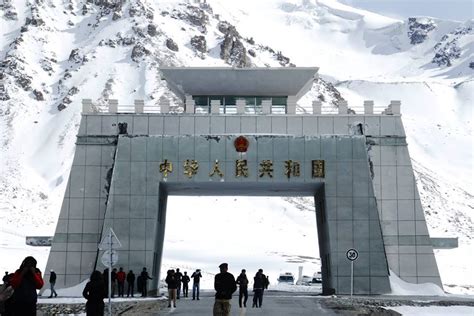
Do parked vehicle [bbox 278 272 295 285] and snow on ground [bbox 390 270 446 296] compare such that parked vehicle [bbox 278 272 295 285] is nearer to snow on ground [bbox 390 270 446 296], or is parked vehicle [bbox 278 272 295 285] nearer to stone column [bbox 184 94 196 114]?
stone column [bbox 184 94 196 114]

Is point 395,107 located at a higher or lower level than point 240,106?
higher

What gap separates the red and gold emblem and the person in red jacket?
29.3 metres

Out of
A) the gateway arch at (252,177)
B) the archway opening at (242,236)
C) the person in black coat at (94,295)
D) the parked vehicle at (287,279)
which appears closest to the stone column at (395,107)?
the gateway arch at (252,177)

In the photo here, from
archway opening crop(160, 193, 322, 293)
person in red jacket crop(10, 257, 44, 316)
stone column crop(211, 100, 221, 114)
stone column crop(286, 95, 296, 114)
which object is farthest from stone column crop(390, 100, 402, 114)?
archway opening crop(160, 193, 322, 293)

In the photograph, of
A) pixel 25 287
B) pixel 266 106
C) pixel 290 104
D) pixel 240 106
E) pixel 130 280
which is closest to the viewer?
pixel 25 287

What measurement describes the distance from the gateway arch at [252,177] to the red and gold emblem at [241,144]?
0.05m

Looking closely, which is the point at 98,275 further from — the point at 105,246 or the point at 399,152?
the point at 399,152

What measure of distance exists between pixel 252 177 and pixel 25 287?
29236 mm

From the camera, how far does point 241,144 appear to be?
4725 centimetres

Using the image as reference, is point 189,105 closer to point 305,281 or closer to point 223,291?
point 223,291

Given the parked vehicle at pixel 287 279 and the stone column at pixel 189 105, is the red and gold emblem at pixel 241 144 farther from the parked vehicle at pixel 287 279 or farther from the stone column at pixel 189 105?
the parked vehicle at pixel 287 279

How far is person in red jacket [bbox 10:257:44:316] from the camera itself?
1814cm

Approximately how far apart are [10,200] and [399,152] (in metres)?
116

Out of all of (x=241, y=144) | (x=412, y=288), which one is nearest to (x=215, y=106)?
(x=241, y=144)
